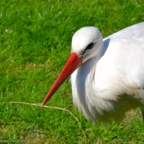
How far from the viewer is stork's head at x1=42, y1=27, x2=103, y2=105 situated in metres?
2.42

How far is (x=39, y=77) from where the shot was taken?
380 cm

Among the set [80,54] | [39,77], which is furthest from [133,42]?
[39,77]

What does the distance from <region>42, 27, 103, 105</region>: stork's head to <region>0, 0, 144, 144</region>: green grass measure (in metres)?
0.95

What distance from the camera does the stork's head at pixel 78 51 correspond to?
242cm

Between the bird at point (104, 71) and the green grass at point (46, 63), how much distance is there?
0.61 meters

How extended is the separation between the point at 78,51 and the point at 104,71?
0.29 metres

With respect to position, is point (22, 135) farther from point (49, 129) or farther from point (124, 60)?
point (124, 60)

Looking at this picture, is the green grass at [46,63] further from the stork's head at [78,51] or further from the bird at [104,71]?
the stork's head at [78,51]

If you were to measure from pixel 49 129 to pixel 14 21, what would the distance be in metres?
1.87

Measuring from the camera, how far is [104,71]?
2555 mm

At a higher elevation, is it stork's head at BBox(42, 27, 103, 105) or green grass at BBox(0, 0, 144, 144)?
stork's head at BBox(42, 27, 103, 105)

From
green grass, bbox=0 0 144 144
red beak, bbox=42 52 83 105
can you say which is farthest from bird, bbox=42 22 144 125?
green grass, bbox=0 0 144 144

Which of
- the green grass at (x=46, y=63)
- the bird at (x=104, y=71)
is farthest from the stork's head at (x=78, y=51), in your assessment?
the green grass at (x=46, y=63)

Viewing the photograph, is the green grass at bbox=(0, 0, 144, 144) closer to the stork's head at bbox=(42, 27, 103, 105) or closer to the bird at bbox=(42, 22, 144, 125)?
the bird at bbox=(42, 22, 144, 125)
